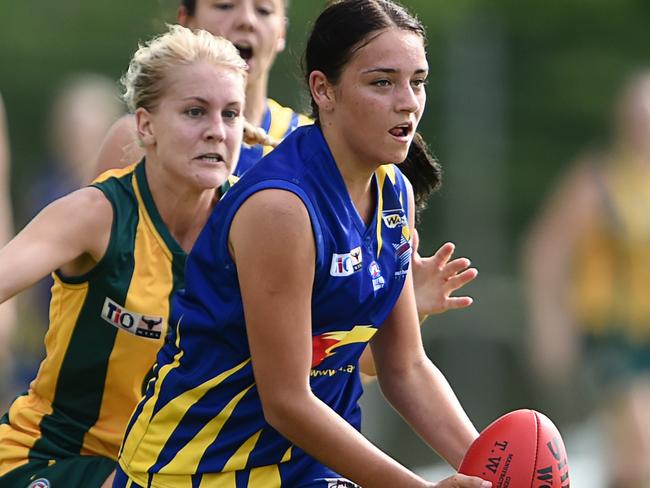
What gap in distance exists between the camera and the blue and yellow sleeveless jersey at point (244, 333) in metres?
3.99

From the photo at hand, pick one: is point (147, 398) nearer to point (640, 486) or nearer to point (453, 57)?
point (640, 486)

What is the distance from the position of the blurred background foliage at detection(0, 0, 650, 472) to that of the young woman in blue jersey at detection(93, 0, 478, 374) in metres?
6.52

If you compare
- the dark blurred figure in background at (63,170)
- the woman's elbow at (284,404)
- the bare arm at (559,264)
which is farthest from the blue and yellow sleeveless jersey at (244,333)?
the dark blurred figure in background at (63,170)

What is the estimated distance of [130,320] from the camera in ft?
14.8

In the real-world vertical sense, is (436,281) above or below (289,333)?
above

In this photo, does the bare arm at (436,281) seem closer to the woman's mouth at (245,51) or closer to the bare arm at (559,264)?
the woman's mouth at (245,51)

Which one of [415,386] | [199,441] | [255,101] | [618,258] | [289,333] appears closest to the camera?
[289,333]

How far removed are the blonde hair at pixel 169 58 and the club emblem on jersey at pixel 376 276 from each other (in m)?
0.86

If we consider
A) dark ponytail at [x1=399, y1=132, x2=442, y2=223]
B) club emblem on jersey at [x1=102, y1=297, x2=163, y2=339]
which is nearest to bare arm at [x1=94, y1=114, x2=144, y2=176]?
club emblem on jersey at [x1=102, y1=297, x2=163, y2=339]

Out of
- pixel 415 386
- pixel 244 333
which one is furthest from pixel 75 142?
pixel 244 333

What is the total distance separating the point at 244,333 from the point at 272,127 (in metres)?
1.40

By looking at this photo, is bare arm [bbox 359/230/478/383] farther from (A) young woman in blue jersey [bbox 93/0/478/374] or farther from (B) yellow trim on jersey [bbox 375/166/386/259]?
(B) yellow trim on jersey [bbox 375/166/386/259]

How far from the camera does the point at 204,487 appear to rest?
4121 mm

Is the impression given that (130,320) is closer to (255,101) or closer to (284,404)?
(284,404)
